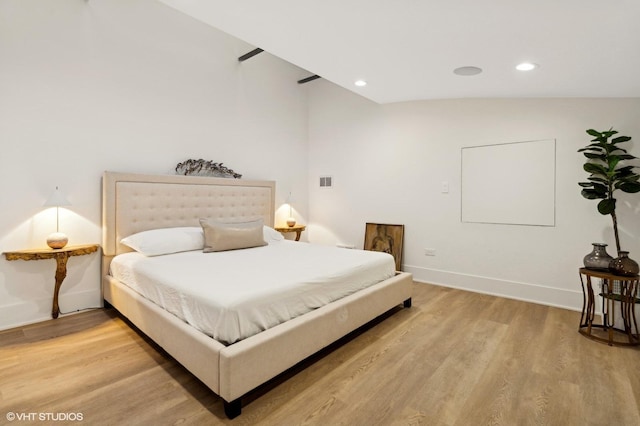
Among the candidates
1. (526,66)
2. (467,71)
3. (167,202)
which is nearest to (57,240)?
(167,202)

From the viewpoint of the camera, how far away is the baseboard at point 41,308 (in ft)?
8.93

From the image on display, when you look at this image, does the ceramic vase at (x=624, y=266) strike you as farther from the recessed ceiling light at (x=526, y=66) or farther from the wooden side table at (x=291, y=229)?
the wooden side table at (x=291, y=229)

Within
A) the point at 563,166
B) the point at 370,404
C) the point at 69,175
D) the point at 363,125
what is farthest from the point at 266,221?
the point at 563,166

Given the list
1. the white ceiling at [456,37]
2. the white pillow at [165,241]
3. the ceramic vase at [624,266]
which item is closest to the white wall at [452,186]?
the white ceiling at [456,37]

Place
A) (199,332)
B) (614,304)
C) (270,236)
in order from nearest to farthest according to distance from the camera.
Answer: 1. (199,332)
2. (614,304)
3. (270,236)

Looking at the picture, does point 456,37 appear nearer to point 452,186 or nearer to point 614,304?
point 452,186

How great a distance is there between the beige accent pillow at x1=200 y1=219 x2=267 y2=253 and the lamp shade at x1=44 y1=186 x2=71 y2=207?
Result: 3.79ft

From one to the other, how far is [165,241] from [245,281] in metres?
1.38

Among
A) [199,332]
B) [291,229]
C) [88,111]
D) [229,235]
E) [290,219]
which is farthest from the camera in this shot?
[290,219]

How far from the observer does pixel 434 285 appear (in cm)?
410

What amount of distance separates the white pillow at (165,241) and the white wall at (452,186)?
2.39 metres

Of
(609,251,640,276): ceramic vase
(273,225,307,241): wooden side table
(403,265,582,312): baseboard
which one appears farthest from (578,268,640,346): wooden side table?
(273,225,307,241): wooden side table

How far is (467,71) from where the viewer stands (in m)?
2.79

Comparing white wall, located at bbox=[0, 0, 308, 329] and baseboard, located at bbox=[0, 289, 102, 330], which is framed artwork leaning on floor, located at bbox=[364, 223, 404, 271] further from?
baseboard, located at bbox=[0, 289, 102, 330]
